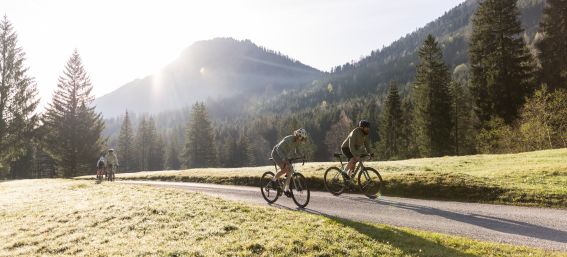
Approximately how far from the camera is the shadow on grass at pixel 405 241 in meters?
8.61

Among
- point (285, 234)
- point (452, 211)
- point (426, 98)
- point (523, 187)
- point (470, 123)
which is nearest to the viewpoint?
point (285, 234)

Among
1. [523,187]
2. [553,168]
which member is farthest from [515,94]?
[523,187]

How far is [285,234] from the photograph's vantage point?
33.2 feet

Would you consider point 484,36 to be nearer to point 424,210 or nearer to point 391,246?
point 424,210

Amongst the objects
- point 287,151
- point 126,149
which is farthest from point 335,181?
point 126,149

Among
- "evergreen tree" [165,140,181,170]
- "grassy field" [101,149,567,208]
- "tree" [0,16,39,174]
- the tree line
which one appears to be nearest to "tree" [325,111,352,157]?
the tree line

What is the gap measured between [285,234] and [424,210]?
6096mm

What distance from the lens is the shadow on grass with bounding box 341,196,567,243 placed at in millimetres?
9984

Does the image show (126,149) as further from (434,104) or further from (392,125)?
(434,104)

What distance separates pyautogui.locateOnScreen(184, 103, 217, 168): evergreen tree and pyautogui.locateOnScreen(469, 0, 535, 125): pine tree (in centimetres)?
4845

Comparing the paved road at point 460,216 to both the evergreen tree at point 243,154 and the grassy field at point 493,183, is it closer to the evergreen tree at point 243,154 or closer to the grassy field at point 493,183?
the grassy field at point 493,183

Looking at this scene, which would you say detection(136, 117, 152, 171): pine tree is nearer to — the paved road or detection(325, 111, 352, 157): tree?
detection(325, 111, 352, 157): tree

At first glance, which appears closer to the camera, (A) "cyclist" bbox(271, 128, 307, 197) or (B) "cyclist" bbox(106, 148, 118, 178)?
(A) "cyclist" bbox(271, 128, 307, 197)

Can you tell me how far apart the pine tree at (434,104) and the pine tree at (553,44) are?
1113cm
